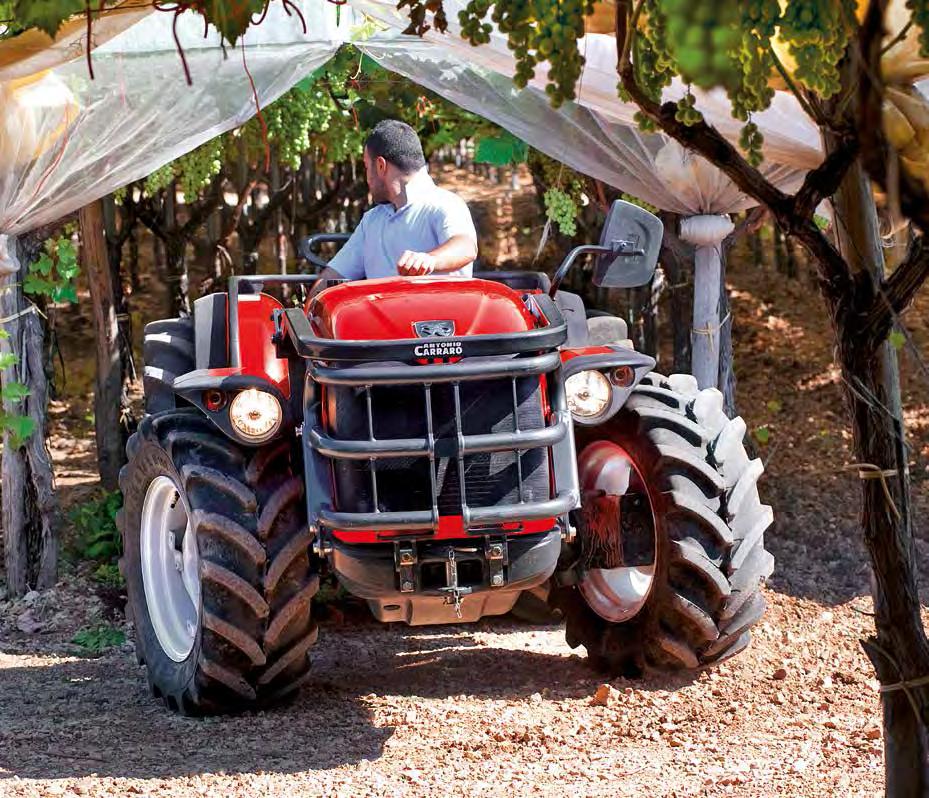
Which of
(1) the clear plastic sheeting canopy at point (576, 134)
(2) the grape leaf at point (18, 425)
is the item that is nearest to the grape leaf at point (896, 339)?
(1) the clear plastic sheeting canopy at point (576, 134)

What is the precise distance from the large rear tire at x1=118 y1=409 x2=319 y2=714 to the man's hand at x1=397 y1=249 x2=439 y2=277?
68 centimetres

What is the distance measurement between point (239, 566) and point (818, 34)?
281 cm

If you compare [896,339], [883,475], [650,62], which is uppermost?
[650,62]

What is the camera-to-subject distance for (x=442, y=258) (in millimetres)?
4934

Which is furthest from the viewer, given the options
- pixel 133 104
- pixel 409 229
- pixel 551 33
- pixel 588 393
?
pixel 133 104

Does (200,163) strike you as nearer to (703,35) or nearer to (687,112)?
(687,112)

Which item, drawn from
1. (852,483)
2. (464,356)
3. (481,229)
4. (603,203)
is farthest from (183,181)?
(481,229)

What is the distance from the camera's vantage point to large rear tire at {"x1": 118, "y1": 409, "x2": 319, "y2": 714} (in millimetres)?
4621

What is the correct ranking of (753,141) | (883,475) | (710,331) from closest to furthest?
1. (753,141)
2. (883,475)
3. (710,331)

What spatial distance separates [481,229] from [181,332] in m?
13.2

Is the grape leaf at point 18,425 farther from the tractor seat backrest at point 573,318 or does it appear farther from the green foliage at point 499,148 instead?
the tractor seat backrest at point 573,318

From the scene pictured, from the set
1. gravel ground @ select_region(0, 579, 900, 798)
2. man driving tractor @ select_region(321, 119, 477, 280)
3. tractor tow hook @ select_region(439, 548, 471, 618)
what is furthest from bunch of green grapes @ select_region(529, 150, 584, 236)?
tractor tow hook @ select_region(439, 548, 471, 618)

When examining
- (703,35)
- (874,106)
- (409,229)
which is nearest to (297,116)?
(409,229)

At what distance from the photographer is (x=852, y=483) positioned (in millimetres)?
9453
